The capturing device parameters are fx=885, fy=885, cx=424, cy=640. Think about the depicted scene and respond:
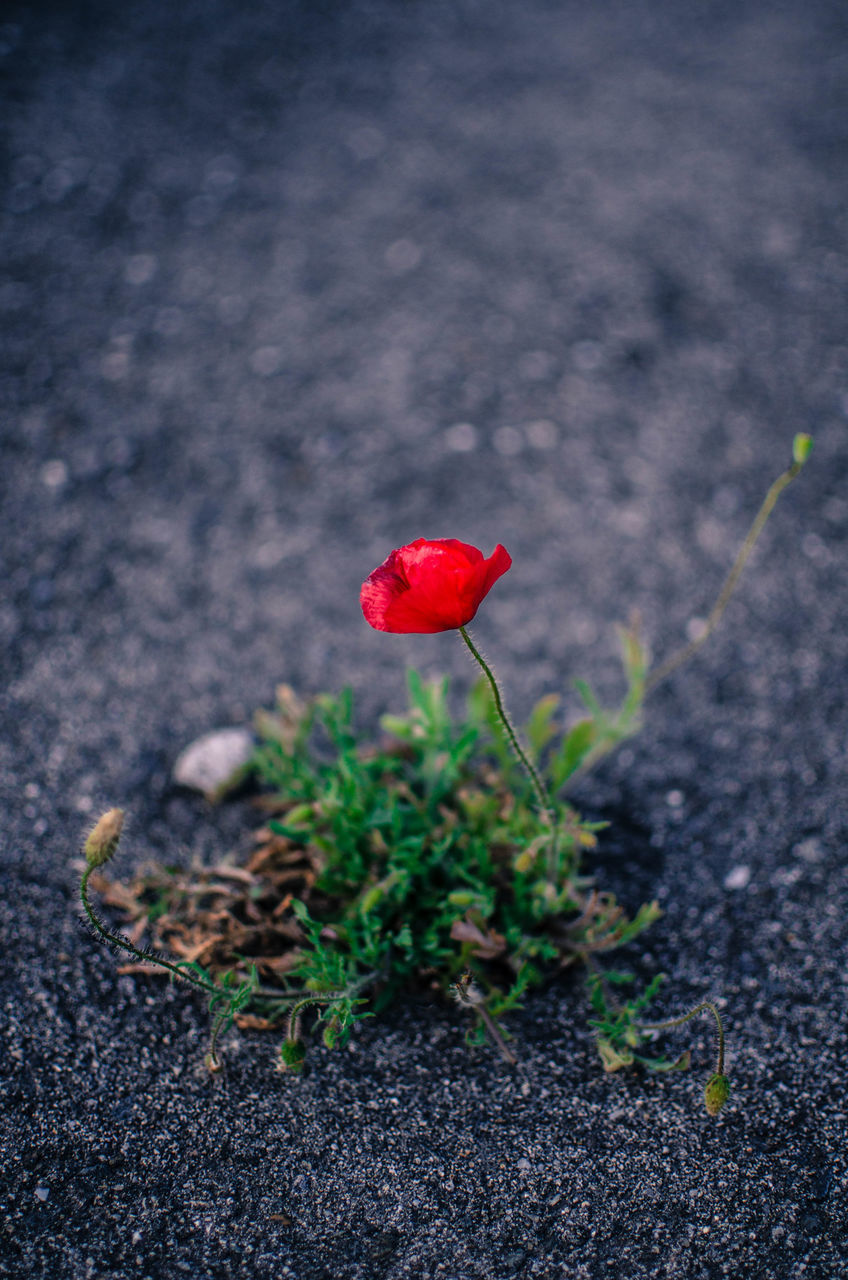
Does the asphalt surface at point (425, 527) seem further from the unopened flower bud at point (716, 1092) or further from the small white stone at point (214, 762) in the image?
the unopened flower bud at point (716, 1092)

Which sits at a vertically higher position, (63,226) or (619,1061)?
(63,226)

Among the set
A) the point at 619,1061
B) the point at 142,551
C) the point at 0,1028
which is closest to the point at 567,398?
the point at 142,551

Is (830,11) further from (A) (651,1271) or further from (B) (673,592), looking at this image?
(A) (651,1271)

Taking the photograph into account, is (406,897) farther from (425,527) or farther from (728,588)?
(425,527)

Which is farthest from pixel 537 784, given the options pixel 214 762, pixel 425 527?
pixel 425 527

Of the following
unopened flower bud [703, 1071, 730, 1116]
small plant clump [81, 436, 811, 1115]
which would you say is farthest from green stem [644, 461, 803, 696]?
unopened flower bud [703, 1071, 730, 1116]

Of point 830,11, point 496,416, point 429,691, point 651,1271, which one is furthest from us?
point 830,11

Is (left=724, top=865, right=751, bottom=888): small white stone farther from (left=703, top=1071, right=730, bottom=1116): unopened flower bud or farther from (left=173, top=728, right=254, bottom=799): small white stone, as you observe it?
(left=173, top=728, right=254, bottom=799): small white stone
